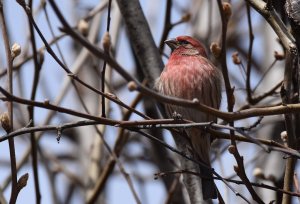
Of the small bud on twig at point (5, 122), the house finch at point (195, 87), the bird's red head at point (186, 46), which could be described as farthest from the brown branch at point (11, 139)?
the bird's red head at point (186, 46)

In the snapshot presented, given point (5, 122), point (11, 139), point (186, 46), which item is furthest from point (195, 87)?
point (11, 139)

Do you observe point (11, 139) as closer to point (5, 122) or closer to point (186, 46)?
point (5, 122)

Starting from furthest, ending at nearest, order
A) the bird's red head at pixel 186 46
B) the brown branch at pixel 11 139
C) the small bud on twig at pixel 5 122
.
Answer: the bird's red head at pixel 186 46
the small bud on twig at pixel 5 122
the brown branch at pixel 11 139

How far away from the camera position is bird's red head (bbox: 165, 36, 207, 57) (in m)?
5.17

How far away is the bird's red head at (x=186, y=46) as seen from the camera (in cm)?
517

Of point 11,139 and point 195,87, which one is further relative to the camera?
point 195,87

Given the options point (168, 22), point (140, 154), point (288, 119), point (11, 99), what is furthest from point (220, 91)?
point (140, 154)

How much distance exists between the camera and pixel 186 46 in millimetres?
5293

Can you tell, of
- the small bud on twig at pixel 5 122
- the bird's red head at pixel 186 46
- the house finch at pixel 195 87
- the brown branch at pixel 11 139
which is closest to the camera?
the brown branch at pixel 11 139

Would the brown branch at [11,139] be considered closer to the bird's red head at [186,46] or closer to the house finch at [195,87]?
the house finch at [195,87]

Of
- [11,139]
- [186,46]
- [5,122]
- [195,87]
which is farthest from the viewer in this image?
[186,46]

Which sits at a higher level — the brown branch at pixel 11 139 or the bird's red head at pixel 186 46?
the bird's red head at pixel 186 46

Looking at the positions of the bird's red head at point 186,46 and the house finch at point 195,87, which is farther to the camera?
the bird's red head at point 186,46

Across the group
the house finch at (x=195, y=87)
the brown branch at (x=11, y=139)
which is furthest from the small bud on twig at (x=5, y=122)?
the house finch at (x=195, y=87)
